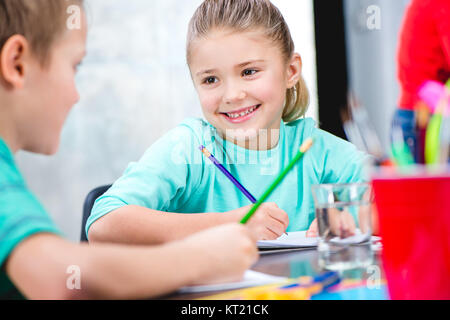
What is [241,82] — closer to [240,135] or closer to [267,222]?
[240,135]

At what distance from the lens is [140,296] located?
1.24ft

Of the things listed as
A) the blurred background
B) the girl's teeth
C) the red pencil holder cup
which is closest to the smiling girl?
the girl's teeth

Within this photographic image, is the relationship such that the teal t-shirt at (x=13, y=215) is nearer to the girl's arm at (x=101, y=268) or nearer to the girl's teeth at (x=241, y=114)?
the girl's arm at (x=101, y=268)

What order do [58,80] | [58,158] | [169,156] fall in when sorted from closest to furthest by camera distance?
1. [58,80]
2. [169,156]
3. [58,158]

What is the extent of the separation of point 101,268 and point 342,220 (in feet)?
0.84

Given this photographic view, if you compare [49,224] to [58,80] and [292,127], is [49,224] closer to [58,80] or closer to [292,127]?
[58,80]

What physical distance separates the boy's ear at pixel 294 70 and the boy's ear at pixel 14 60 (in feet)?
2.22

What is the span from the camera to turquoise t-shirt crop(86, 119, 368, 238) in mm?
885

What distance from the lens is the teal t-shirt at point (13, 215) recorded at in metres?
0.37

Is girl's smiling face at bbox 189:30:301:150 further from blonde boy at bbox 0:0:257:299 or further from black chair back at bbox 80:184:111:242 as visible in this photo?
blonde boy at bbox 0:0:257:299

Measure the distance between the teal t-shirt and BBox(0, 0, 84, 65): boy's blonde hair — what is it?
103 millimetres

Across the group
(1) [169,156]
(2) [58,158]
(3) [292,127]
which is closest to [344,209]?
(1) [169,156]
